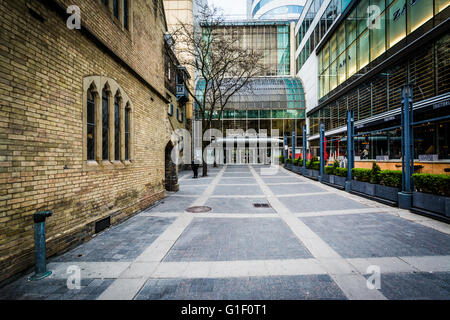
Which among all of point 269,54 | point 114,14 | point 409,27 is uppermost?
point 269,54

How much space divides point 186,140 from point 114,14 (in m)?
20.6

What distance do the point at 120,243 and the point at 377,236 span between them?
6.20m

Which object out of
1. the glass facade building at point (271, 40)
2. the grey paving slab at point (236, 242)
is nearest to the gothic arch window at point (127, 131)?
the grey paving slab at point (236, 242)

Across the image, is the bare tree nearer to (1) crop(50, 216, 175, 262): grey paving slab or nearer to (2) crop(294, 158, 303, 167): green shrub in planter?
(2) crop(294, 158, 303, 167): green shrub in planter

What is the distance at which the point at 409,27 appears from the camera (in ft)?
43.7

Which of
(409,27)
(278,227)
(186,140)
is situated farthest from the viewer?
(186,140)

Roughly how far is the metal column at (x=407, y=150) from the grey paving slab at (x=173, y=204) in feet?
26.2

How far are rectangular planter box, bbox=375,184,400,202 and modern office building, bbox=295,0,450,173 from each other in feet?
8.00

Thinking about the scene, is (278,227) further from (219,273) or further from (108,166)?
(108,166)

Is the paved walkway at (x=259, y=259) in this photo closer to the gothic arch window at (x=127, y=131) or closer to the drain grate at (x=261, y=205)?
the drain grate at (x=261, y=205)

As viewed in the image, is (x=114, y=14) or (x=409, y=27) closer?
(x=114, y=14)

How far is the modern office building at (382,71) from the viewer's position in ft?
36.0

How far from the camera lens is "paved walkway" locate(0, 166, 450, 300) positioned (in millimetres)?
3008
